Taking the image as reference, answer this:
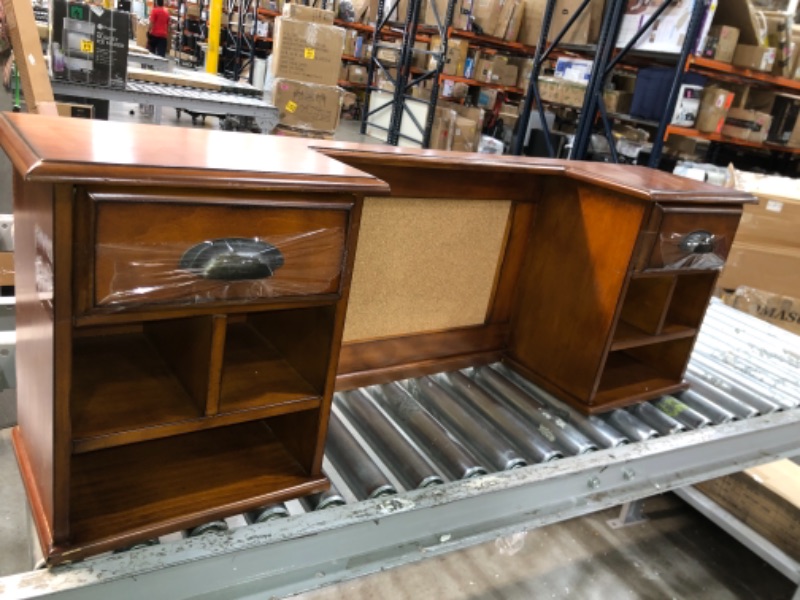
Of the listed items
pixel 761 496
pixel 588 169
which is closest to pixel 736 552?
pixel 761 496

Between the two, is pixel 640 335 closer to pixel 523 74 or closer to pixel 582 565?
pixel 582 565

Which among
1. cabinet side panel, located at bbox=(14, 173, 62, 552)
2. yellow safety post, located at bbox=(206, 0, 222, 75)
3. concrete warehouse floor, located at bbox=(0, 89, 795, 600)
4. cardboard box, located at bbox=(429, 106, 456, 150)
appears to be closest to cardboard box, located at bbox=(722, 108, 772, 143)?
concrete warehouse floor, located at bbox=(0, 89, 795, 600)

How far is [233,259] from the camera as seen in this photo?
83 centimetres

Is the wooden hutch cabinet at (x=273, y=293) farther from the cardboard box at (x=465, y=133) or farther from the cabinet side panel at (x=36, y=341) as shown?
the cardboard box at (x=465, y=133)

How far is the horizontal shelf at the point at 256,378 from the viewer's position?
0.99 meters

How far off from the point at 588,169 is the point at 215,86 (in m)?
3.35

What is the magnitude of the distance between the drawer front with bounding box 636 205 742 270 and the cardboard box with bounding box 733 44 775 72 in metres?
2.43

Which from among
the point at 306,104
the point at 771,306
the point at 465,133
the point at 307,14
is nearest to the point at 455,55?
the point at 465,133

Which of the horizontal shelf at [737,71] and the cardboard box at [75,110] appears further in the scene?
the horizontal shelf at [737,71]

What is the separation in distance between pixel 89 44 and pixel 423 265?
254 centimetres

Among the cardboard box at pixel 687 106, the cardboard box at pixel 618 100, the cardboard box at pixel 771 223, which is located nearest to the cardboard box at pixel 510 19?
the cardboard box at pixel 618 100

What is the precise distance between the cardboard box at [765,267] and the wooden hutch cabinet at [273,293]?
1.83 meters

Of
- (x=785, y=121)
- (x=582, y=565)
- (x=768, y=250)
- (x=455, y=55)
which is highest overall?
(x=455, y=55)

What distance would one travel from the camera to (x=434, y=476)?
3.75ft
